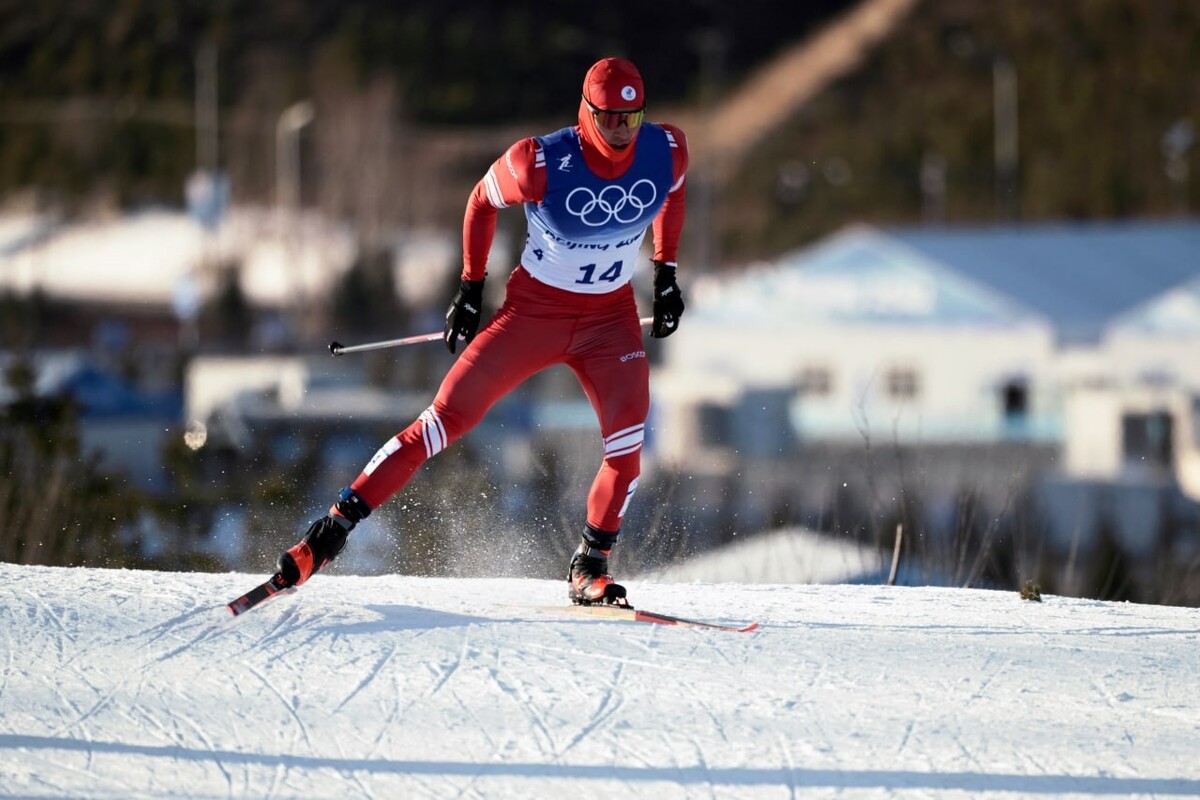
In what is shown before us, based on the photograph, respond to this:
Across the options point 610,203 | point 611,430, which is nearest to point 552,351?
point 611,430

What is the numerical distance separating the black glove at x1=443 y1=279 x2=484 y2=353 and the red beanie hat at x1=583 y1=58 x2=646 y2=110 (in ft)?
2.62

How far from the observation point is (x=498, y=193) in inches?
267

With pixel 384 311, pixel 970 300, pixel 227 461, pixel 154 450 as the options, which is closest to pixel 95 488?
pixel 227 461

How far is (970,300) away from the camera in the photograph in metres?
36.2

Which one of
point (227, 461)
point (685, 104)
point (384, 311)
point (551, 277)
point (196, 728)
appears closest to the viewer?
point (196, 728)

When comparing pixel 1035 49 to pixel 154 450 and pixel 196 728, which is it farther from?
pixel 196 728

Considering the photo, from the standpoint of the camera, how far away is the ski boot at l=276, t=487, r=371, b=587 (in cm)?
669

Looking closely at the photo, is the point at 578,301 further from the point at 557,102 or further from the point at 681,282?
the point at 557,102

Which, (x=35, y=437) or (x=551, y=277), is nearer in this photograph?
(x=551, y=277)

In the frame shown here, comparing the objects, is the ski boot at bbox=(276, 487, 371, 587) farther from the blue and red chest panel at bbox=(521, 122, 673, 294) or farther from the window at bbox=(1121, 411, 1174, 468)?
the window at bbox=(1121, 411, 1174, 468)

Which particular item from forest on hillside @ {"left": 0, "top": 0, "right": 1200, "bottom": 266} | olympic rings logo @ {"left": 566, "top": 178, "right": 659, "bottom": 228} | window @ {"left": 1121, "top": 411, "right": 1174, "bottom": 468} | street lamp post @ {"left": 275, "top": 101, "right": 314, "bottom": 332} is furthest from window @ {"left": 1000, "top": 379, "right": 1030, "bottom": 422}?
olympic rings logo @ {"left": 566, "top": 178, "right": 659, "bottom": 228}

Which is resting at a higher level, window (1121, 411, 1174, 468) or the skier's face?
the skier's face

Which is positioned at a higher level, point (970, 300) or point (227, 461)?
point (970, 300)

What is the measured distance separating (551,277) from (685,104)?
86.1 m
